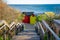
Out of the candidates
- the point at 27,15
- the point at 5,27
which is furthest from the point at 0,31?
the point at 27,15

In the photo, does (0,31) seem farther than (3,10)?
No

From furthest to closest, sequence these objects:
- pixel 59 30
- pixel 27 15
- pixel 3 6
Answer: pixel 27 15, pixel 3 6, pixel 59 30

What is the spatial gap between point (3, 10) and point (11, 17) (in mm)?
992

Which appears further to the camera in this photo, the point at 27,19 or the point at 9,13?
the point at 27,19

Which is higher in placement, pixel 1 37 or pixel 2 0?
pixel 2 0

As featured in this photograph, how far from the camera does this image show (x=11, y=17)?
39.5 feet

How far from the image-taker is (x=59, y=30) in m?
5.33

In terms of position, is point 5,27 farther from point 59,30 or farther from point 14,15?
point 14,15

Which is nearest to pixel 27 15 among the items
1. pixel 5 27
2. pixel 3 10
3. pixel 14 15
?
pixel 14 15

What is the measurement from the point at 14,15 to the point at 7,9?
4.58 ft

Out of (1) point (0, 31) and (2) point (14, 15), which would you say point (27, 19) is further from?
(1) point (0, 31)

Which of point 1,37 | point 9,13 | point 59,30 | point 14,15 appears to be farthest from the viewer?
point 14,15

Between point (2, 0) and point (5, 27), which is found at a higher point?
point (2, 0)

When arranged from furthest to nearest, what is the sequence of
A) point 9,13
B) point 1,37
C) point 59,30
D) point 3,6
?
point 9,13 → point 3,6 → point 1,37 → point 59,30
